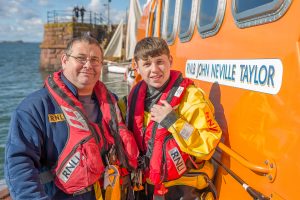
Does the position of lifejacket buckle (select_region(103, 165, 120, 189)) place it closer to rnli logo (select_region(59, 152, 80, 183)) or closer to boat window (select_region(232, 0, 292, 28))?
rnli logo (select_region(59, 152, 80, 183))

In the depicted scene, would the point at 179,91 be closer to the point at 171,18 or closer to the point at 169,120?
the point at 169,120

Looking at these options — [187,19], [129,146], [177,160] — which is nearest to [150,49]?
[129,146]

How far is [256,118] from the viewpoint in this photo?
1958mm

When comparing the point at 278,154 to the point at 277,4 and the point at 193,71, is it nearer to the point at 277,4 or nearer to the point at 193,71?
the point at 277,4

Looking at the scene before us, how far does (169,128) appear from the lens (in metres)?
2.22

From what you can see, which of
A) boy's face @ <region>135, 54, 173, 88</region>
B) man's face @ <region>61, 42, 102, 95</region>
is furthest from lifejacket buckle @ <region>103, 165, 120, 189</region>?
boy's face @ <region>135, 54, 173, 88</region>

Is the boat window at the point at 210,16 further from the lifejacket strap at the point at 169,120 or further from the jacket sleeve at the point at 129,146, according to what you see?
the jacket sleeve at the point at 129,146

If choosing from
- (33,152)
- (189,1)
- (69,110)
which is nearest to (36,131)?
(33,152)

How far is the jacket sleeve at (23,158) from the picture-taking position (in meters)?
1.86

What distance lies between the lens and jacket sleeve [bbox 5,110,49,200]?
186 cm

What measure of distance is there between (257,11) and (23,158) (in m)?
1.67

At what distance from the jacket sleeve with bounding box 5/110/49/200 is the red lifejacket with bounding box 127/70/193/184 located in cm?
82

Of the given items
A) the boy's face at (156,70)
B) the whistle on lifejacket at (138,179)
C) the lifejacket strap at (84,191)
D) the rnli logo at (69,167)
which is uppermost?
the boy's face at (156,70)

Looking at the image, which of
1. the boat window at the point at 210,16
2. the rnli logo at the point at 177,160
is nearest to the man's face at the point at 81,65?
the rnli logo at the point at 177,160
